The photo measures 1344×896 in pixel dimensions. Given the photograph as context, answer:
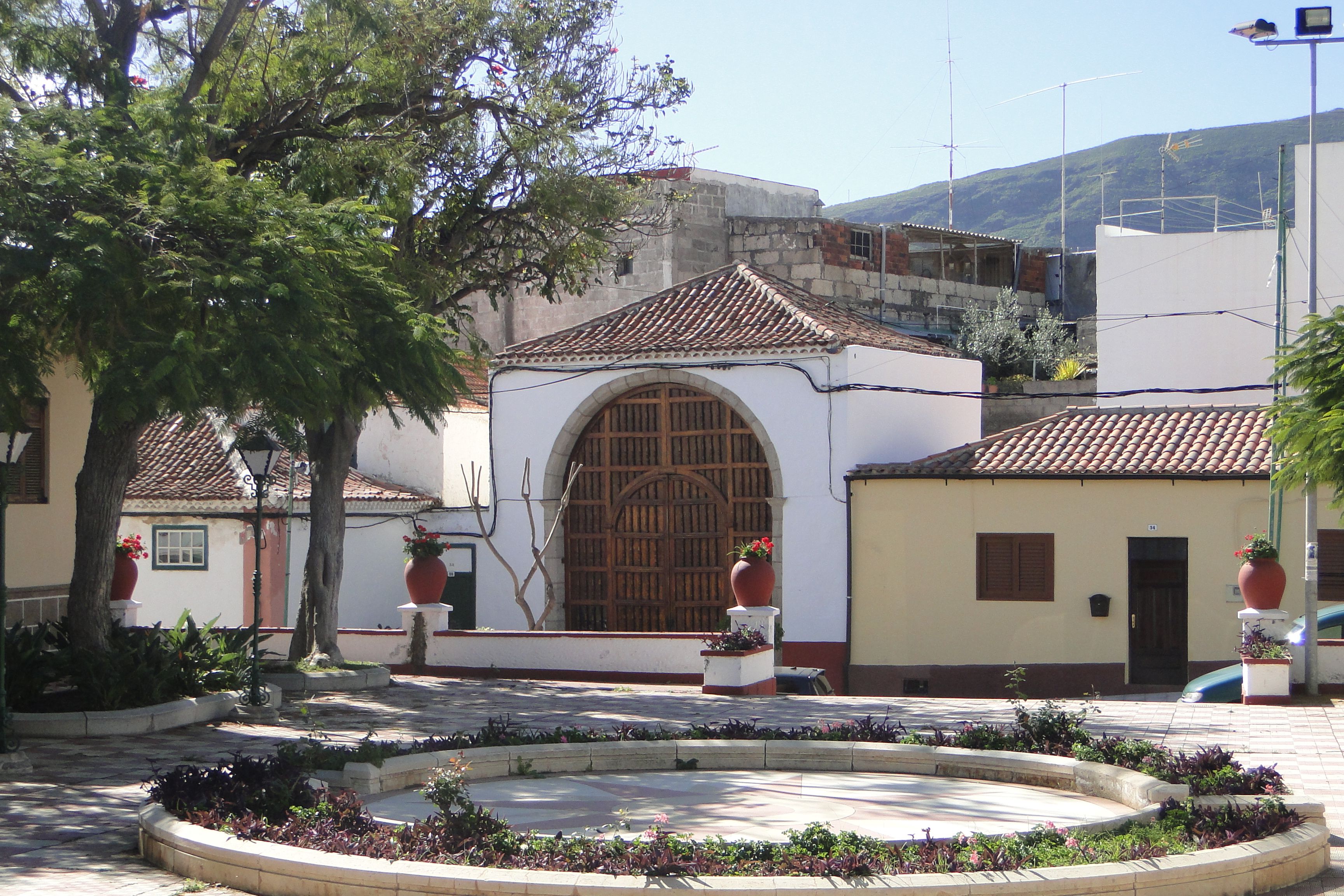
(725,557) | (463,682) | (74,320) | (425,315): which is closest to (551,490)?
(725,557)

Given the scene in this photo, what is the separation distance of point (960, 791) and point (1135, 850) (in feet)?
7.83

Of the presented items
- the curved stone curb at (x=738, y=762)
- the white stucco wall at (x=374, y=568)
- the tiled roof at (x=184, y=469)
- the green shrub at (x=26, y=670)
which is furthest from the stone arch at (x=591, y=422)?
the curved stone curb at (x=738, y=762)

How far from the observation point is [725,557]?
68.0ft

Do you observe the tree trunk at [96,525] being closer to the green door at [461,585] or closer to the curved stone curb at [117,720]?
the curved stone curb at [117,720]

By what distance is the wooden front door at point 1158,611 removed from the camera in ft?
61.8

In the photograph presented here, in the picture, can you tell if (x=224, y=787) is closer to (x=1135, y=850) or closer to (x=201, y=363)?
(x=201, y=363)

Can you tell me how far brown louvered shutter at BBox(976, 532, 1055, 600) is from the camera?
19250 millimetres

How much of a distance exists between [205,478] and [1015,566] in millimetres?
14657

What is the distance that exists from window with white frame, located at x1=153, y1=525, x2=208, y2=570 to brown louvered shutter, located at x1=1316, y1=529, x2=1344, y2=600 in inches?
726

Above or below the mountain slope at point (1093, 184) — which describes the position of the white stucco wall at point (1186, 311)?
below

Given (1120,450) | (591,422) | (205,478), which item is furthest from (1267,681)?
(205,478)

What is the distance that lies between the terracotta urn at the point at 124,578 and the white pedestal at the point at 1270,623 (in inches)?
523

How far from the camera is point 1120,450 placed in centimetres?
1986

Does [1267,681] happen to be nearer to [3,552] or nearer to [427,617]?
[427,617]
